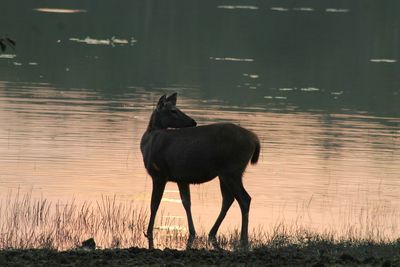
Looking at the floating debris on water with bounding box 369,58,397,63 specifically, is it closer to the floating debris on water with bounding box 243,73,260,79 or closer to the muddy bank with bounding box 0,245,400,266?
the floating debris on water with bounding box 243,73,260,79

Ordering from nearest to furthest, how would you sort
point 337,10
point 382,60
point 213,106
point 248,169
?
point 248,169 < point 213,106 < point 382,60 < point 337,10

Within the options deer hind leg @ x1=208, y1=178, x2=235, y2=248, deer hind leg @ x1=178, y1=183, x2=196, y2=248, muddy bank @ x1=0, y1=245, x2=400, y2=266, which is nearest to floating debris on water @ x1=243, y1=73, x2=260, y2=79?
deer hind leg @ x1=178, y1=183, x2=196, y2=248

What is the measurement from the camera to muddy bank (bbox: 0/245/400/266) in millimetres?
12477

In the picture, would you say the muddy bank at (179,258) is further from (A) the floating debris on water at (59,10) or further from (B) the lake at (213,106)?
(A) the floating debris on water at (59,10)

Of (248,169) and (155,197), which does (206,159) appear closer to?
(155,197)

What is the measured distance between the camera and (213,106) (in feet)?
126

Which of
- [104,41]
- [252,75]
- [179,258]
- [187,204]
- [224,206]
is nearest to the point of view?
[179,258]

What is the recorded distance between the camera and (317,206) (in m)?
21.2

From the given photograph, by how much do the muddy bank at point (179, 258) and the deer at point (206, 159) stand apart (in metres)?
3.16

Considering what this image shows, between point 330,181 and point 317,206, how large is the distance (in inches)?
122

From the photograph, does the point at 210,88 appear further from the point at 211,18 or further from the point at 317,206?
the point at 211,18

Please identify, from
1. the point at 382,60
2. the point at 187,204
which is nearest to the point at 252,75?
the point at 382,60

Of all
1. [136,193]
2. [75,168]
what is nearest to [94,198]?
[136,193]

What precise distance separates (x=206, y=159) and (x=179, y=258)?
4.02 metres
